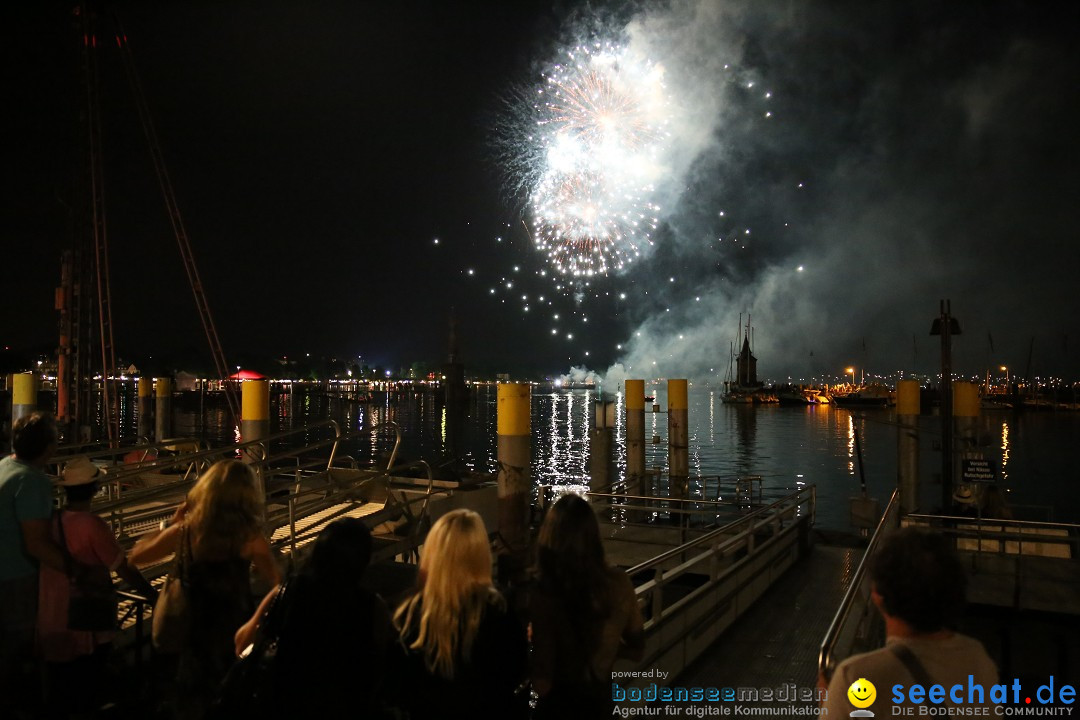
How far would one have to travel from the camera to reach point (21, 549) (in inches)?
163

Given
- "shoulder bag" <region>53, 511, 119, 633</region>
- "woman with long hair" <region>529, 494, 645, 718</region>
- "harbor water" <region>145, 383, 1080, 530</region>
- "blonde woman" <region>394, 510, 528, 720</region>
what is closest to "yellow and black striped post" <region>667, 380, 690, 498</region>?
"harbor water" <region>145, 383, 1080, 530</region>

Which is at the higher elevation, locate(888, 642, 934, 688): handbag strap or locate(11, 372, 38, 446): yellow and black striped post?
locate(11, 372, 38, 446): yellow and black striped post

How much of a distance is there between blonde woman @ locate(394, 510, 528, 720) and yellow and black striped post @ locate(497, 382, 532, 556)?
952 centimetres

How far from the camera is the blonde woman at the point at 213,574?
12.8ft

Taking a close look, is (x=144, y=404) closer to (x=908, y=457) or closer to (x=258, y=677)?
(x=908, y=457)

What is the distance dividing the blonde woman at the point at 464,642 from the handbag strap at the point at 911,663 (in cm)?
161

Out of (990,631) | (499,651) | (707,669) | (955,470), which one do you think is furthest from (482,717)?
(955,470)

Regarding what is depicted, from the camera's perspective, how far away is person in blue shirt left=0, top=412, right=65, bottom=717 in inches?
161

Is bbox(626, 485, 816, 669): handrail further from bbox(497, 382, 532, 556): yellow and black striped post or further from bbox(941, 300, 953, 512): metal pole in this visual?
bbox(941, 300, 953, 512): metal pole

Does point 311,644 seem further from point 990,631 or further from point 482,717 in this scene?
point 990,631

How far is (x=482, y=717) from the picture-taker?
3.25 meters

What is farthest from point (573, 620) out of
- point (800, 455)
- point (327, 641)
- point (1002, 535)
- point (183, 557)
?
point (800, 455)

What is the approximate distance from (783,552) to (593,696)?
389 inches

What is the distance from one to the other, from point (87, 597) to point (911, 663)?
14.1ft
